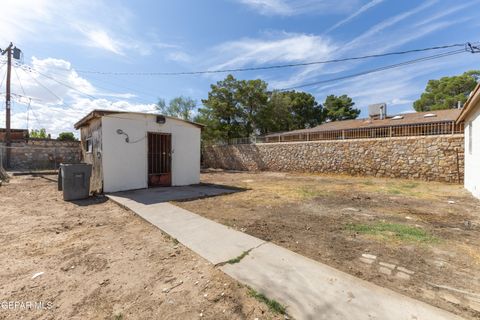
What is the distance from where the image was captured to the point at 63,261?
2.94m

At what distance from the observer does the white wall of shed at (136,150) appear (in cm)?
740

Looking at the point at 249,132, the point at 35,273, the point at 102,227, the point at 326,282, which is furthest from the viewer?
the point at 249,132

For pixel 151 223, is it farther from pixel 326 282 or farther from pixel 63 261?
pixel 326 282

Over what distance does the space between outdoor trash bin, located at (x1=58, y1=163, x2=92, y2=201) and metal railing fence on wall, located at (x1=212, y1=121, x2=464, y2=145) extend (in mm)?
13352

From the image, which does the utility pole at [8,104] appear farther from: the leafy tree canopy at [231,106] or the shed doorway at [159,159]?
the leafy tree canopy at [231,106]

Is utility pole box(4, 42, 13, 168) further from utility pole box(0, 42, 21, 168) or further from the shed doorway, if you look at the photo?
the shed doorway

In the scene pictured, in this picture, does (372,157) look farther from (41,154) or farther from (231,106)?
(41,154)

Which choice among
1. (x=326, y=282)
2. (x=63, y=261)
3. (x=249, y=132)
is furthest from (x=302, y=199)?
(x=249, y=132)

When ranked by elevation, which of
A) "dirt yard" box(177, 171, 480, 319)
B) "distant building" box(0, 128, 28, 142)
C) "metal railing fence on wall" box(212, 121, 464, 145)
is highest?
"distant building" box(0, 128, 28, 142)

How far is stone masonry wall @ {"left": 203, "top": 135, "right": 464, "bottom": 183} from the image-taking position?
32.5 feet

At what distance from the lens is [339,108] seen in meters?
31.5

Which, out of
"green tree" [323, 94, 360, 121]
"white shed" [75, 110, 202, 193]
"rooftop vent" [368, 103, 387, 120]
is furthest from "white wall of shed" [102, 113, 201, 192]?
"green tree" [323, 94, 360, 121]

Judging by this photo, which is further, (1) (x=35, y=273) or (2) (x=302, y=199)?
(2) (x=302, y=199)

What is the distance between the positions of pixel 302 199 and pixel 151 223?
13.8 feet
